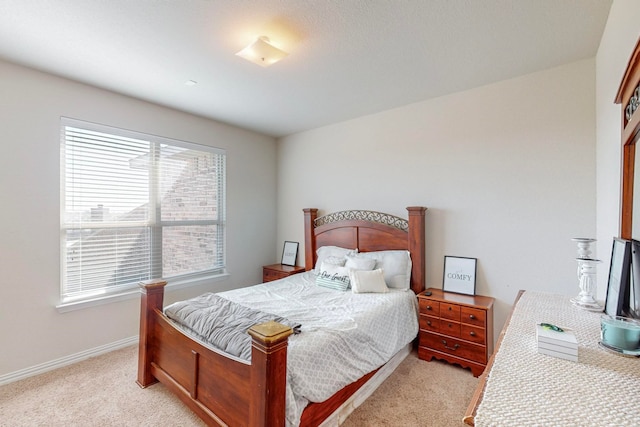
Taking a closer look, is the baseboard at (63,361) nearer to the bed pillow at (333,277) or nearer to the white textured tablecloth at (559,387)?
the bed pillow at (333,277)

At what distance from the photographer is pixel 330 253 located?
11.8 ft

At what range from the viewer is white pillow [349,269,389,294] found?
9.15ft

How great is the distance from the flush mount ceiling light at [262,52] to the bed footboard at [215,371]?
1807 millimetres

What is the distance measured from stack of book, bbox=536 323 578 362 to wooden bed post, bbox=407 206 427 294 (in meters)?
1.83

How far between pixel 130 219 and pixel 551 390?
361 cm

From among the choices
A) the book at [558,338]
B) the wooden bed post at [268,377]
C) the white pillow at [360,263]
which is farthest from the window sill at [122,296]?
the book at [558,338]

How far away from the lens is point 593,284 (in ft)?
5.58

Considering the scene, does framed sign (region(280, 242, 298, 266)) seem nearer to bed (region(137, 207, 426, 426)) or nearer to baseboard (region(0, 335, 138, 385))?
bed (region(137, 207, 426, 426))

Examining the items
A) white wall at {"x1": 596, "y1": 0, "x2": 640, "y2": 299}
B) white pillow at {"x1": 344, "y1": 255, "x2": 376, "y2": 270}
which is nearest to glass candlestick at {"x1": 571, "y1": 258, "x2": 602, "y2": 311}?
white wall at {"x1": 596, "y1": 0, "x2": 640, "y2": 299}

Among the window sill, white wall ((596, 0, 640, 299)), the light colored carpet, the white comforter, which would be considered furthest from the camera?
the window sill

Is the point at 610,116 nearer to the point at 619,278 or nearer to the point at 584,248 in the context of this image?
the point at 584,248

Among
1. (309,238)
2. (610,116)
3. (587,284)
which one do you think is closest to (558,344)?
(587,284)

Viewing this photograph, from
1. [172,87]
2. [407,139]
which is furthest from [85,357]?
[407,139]

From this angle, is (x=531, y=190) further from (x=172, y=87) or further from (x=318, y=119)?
(x=172, y=87)
